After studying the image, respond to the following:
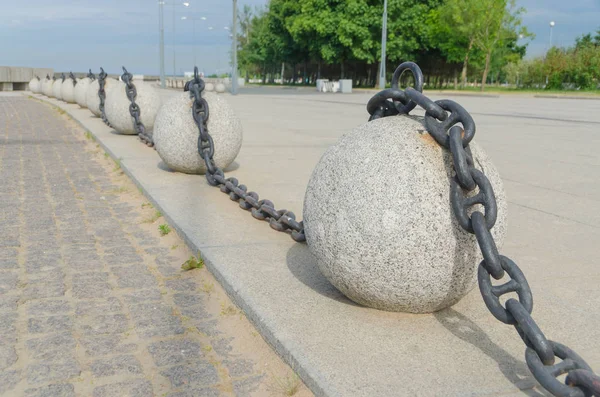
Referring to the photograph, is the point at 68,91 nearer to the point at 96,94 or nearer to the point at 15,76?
the point at 96,94

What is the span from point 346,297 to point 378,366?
982 millimetres

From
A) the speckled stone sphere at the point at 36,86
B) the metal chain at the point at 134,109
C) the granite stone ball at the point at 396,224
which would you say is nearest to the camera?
the granite stone ball at the point at 396,224

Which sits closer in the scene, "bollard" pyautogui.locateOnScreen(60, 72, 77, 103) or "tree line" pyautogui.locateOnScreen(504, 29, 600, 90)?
"bollard" pyautogui.locateOnScreen(60, 72, 77, 103)

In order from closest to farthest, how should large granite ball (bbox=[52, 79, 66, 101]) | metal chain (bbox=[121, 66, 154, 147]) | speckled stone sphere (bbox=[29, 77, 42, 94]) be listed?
metal chain (bbox=[121, 66, 154, 147])
large granite ball (bbox=[52, 79, 66, 101])
speckled stone sphere (bbox=[29, 77, 42, 94])

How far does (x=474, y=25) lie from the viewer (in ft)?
175

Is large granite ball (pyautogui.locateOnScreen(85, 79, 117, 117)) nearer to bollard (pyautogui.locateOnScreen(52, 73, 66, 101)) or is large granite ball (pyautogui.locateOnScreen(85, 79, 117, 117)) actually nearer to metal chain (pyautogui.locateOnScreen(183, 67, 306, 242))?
metal chain (pyautogui.locateOnScreen(183, 67, 306, 242))

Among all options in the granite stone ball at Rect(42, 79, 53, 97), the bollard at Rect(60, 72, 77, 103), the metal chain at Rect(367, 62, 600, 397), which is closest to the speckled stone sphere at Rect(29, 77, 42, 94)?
the granite stone ball at Rect(42, 79, 53, 97)

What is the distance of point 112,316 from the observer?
418cm

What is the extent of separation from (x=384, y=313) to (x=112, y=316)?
1.72m

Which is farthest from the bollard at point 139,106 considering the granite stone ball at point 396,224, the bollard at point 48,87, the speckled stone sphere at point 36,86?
the speckled stone sphere at point 36,86

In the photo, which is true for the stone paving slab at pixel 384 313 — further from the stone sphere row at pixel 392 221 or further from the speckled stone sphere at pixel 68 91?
the speckled stone sphere at pixel 68 91

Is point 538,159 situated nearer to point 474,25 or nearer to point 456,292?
point 456,292

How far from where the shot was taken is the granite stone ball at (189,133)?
8.10 m

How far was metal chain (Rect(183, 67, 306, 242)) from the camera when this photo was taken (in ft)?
17.9
